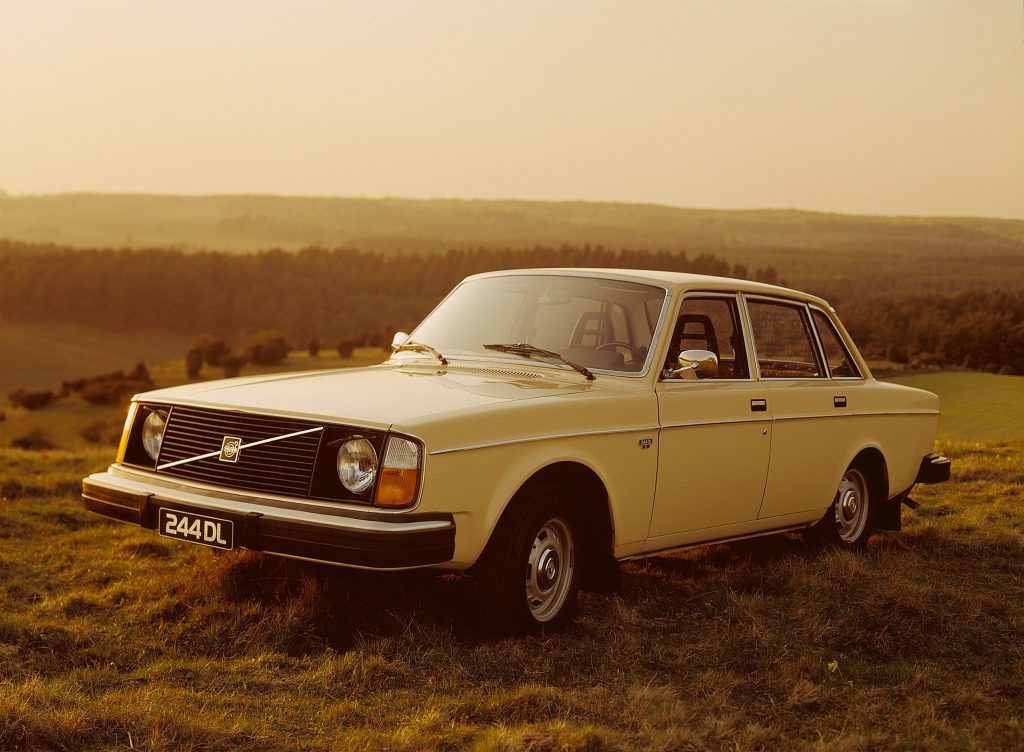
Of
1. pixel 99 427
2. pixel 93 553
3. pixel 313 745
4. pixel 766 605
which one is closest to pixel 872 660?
pixel 766 605

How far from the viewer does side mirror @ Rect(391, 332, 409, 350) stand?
6473mm

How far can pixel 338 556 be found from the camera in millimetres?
4379

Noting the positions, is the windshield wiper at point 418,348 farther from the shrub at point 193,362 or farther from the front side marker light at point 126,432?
the shrub at point 193,362

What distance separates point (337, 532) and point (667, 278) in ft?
8.50

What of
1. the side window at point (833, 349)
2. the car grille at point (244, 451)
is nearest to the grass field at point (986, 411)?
the side window at point (833, 349)

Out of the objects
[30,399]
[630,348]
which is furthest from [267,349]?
[630,348]

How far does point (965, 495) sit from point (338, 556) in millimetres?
6997

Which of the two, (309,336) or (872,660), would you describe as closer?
(872,660)

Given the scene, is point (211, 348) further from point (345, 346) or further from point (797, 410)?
point (797, 410)

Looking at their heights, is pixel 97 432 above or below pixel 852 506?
below

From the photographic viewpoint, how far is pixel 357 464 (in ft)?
14.9

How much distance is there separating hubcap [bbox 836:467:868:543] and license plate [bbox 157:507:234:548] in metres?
4.16

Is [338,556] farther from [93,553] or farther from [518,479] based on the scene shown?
[93,553]

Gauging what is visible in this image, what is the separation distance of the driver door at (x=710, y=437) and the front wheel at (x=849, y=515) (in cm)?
103
